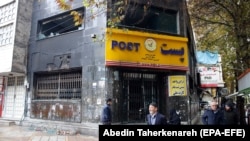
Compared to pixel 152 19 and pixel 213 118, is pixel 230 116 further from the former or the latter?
pixel 152 19

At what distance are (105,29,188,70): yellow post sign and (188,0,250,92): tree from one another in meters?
2.01

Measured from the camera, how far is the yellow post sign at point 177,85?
12219mm

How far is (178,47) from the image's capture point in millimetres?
12547

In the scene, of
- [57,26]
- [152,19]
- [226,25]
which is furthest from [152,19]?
[57,26]

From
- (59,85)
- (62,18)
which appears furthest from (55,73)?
(62,18)

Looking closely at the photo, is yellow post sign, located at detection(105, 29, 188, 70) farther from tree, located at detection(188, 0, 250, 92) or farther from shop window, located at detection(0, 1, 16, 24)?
shop window, located at detection(0, 1, 16, 24)

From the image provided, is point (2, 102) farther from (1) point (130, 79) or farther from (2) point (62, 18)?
(1) point (130, 79)

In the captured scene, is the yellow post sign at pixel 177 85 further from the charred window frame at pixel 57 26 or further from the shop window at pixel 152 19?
the charred window frame at pixel 57 26

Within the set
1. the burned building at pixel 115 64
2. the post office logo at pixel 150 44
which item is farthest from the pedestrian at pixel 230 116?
the post office logo at pixel 150 44

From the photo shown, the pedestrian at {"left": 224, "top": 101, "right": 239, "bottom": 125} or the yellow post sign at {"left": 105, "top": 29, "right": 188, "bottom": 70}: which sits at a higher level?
the yellow post sign at {"left": 105, "top": 29, "right": 188, "bottom": 70}

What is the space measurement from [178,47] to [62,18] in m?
6.31

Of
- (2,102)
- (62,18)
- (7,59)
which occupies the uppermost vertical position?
(62,18)

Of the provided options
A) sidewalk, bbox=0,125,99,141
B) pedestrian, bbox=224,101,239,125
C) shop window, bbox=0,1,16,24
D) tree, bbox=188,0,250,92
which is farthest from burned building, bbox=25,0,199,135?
pedestrian, bbox=224,101,239,125

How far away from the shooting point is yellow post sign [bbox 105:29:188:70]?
36.8 feet
